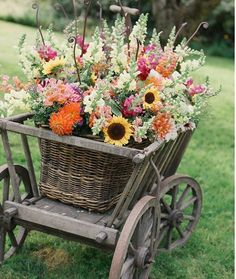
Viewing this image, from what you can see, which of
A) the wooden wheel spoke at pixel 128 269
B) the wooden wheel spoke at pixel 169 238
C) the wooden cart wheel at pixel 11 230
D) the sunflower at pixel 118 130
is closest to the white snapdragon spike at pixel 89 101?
the sunflower at pixel 118 130

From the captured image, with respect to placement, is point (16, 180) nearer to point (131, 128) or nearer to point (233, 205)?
point (131, 128)

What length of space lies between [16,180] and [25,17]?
11984 millimetres

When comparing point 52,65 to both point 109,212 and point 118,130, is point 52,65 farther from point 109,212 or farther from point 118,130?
point 109,212

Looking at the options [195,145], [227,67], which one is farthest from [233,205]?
[227,67]

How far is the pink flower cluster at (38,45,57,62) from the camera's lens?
2.77 m

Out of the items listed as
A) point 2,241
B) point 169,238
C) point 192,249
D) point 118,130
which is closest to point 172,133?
point 118,130

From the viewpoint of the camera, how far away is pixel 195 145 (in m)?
5.89

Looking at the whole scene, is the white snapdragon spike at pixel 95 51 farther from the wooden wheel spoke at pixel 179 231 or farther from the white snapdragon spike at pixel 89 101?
the wooden wheel spoke at pixel 179 231

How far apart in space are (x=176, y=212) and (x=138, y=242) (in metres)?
0.72

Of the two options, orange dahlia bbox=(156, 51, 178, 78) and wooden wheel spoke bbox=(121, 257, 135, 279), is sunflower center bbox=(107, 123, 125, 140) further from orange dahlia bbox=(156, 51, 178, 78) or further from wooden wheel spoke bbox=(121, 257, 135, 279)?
wooden wheel spoke bbox=(121, 257, 135, 279)

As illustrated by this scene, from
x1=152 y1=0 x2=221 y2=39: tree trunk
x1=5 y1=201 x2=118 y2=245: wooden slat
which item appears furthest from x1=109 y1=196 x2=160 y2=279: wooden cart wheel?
x1=152 y1=0 x2=221 y2=39: tree trunk

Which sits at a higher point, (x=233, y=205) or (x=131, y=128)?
(x=131, y=128)

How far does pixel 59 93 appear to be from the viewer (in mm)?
2527

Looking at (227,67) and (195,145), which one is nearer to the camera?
(195,145)
